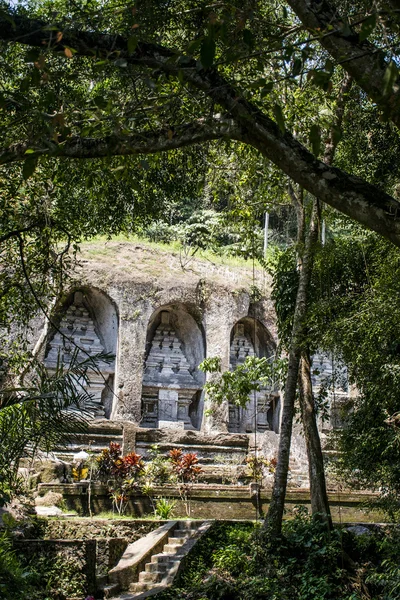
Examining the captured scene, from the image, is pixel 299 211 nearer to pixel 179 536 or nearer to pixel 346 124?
pixel 346 124

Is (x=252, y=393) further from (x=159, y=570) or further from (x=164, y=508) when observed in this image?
(x=159, y=570)

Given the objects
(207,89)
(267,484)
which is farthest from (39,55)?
(267,484)

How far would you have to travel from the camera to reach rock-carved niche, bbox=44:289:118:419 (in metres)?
20.1

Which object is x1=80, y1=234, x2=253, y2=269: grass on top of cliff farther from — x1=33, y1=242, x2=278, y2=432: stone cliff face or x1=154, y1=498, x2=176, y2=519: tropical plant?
x1=154, y1=498, x2=176, y2=519: tropical plant

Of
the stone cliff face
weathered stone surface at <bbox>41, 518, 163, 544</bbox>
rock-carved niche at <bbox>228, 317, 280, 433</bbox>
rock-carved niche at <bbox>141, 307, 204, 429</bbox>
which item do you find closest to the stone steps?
weathered stone surface at <bbox>41, 518, 163, 544</bbox>

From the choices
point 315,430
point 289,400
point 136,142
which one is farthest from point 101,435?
point 136,142

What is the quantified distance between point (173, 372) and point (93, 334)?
267 cm

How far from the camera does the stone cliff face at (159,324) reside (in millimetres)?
19438

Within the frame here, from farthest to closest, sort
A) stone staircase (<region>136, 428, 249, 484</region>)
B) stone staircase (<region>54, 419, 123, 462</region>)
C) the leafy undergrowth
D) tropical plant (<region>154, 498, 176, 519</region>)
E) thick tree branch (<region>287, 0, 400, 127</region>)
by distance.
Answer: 1. stone staircase (<region>136, 428, 249, 484</region>)
2. stone staircase (<region>54, 419, 123, 462</region>)
3. tropical plant (<region>154, 498, 176, 519</region>)
4. the leafy undergrowth
5. thick tree branch (<region>287, 0, 400, 127</region>)

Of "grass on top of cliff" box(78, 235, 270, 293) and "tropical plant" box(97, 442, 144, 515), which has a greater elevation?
"grass on top of cliff" box(78, 235, 270, 293)

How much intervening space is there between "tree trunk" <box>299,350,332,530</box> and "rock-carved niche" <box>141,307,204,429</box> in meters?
9.81

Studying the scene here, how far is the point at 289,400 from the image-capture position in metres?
9.54

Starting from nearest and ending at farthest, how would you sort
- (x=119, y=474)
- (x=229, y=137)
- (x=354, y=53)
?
(x=354, y=53) < (x=229, y=137) < (x=119, y=474)

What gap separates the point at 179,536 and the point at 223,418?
8.42 metres
